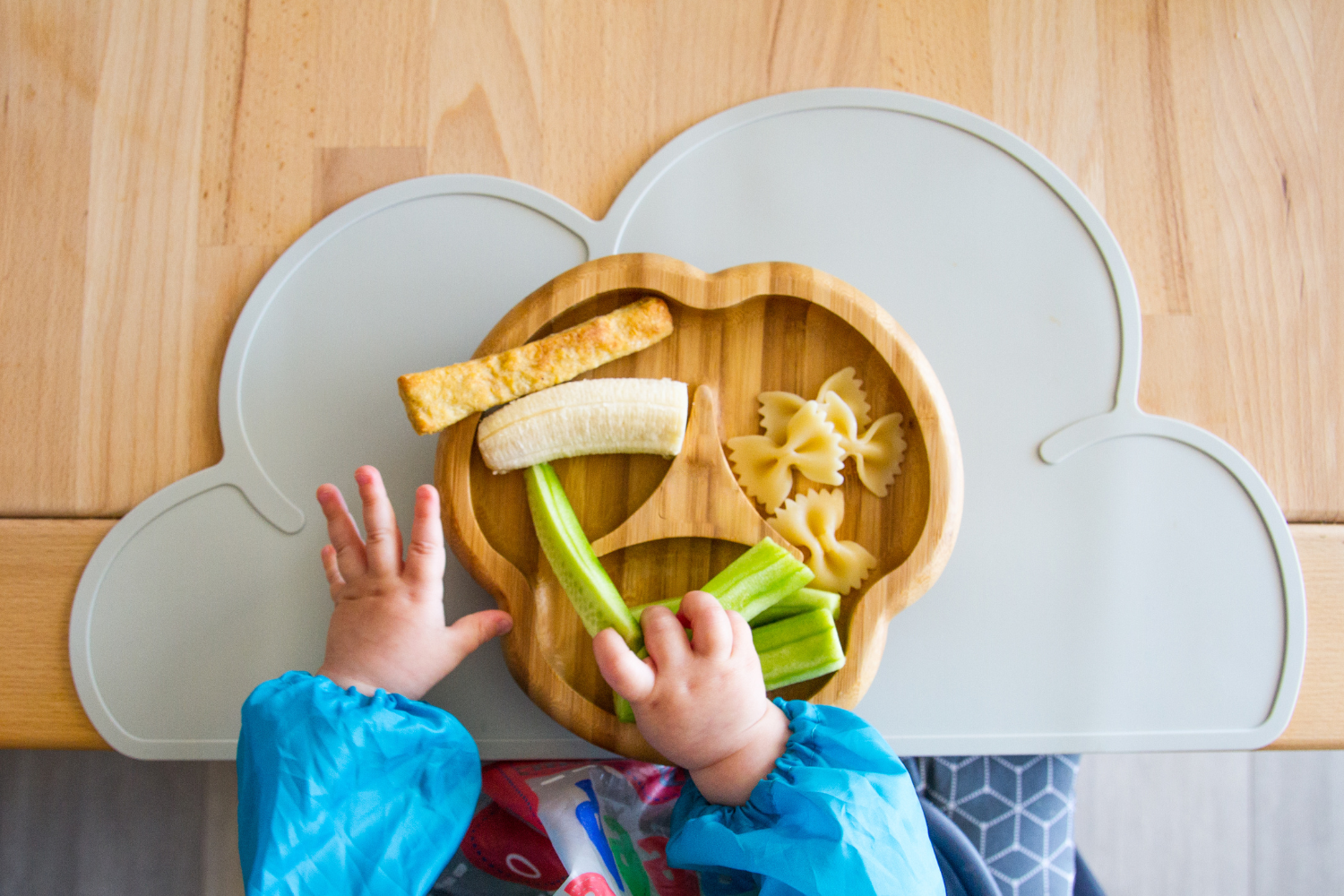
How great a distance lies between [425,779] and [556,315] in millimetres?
495

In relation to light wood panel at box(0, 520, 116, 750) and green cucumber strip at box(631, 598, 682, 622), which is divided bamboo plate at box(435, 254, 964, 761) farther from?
light wood panel at box(0, 520, 116, 750)

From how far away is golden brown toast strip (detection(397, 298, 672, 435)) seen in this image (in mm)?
797

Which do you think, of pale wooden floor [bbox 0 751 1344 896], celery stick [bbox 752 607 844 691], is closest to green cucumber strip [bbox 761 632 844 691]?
celery stick [bbox 752 607 844 691]

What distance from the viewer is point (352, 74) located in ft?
3.24

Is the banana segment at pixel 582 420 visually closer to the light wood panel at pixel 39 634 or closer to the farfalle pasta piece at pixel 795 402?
the farfalle pasta piece at pixel 795 402

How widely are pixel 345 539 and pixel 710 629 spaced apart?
0.40 m

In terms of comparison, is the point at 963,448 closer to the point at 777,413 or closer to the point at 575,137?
the point at 777,413

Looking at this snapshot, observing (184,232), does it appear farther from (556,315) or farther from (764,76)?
(764,76)

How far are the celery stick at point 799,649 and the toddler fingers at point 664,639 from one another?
0.34 feet

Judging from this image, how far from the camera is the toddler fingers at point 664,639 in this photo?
0.73 m

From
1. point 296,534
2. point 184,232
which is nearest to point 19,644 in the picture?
point 296,534

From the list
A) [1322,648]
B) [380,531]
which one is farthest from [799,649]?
[1322,648]

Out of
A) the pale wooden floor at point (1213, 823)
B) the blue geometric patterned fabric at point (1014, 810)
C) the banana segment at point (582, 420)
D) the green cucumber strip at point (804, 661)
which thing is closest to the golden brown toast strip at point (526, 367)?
the banana segment at point (582, 420)

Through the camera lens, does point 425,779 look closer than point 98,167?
Yes
